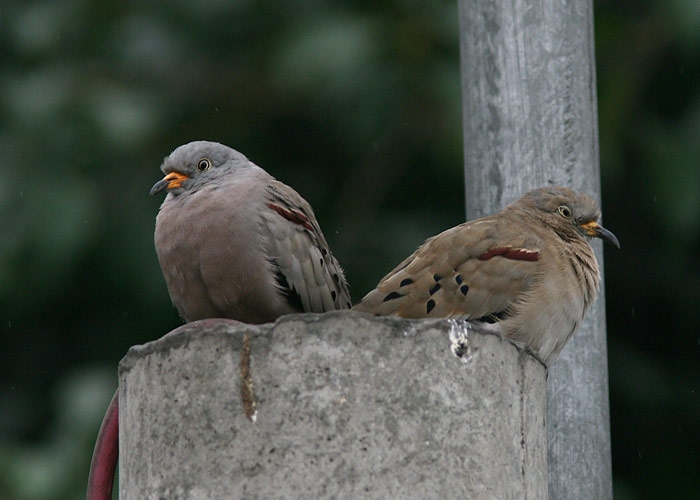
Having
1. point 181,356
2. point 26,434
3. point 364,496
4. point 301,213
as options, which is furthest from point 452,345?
point 26,434

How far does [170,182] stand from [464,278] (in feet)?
4.44

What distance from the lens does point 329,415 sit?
3887 mm

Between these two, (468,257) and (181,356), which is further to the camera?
(468,257)

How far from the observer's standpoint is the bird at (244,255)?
226 inches

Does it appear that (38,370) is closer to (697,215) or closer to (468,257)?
(697,215)

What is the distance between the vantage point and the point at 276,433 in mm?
3883

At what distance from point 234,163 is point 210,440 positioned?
2.54 metres

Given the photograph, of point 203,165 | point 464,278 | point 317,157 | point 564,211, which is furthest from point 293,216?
point 317,157

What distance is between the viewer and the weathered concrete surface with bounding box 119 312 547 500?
387cm

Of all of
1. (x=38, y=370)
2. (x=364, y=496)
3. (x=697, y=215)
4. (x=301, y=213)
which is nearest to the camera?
(x=364, y=496)

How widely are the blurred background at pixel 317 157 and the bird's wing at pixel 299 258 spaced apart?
3259 millimetres

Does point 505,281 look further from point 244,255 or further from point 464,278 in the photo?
point 244,255

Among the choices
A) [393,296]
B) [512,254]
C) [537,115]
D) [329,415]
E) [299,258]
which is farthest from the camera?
[299,258]

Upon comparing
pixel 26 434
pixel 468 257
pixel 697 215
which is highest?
pixel 468 257
